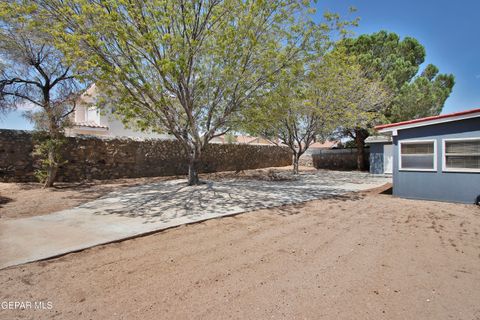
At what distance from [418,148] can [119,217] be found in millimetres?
9909

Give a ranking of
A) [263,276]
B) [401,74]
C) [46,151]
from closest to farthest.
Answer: [263,276], [46,151], [401,74]

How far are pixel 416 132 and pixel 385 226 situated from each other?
527 centimetres

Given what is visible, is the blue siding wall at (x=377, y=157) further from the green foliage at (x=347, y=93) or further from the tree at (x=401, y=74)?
the green foliage at (x=347, y=93)

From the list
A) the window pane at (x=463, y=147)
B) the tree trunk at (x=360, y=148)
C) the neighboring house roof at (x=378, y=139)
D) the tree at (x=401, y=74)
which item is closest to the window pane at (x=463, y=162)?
the window pane at (x=463, y=147)

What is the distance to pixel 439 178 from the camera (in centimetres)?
879

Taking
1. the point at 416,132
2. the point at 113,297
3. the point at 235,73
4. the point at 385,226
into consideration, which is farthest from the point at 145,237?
the point at 416,132

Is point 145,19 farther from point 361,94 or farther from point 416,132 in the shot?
point 361,94

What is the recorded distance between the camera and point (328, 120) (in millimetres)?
14297

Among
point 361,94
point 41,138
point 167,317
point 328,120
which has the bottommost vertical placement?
point 167,317

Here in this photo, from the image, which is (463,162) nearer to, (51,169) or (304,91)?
(304,91)

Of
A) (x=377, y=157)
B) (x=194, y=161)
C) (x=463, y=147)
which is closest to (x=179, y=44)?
(x=194, y=161)

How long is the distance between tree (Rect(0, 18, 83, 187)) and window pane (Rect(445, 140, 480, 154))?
13.2 meters

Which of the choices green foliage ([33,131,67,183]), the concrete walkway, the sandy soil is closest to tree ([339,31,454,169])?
the concrete walkway

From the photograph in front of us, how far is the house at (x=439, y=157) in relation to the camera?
816 cm
